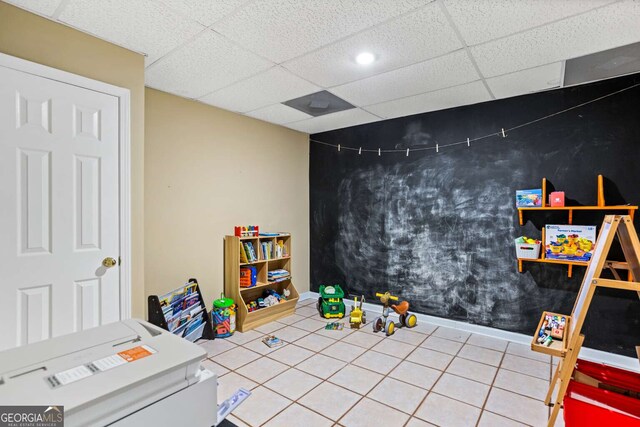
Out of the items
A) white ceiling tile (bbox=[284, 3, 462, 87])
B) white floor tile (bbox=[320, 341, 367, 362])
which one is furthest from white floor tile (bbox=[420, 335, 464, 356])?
white ceiling tile (bbox=[284, 3, 462, 87])

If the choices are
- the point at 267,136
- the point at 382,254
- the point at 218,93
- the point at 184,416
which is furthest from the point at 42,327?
the point at 382,254

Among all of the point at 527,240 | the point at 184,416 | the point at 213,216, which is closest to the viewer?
the point at 184,416

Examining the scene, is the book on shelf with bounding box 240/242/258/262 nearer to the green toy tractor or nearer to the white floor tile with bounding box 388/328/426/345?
the green toy tractor

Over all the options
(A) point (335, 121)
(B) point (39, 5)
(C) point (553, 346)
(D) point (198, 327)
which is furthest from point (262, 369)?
(A) point (335, 121)

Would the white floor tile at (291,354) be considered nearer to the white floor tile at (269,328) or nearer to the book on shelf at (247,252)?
the white floor tile at (269,328)

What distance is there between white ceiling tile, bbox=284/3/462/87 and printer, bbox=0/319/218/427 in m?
2.18

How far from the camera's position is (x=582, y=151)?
3.04 metres

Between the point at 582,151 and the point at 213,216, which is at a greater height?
the point at 582,151

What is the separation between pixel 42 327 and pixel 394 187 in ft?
12.0

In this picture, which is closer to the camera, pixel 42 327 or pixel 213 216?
pixel 42 327

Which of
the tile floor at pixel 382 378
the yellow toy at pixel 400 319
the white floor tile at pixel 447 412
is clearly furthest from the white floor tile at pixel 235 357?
the white floor tile at pixel 447 412

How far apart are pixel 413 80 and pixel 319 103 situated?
108 cm

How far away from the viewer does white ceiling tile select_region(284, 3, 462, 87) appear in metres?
2.08

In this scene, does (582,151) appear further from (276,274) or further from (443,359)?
(276,274)
